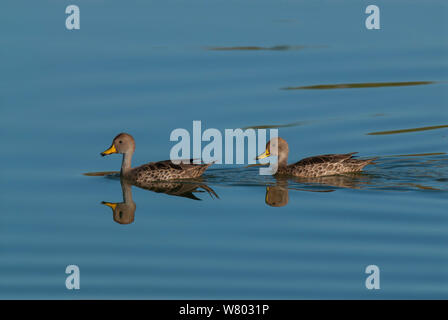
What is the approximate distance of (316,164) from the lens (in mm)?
13922

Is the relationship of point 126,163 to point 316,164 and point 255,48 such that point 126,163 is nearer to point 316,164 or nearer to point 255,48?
point 316,164

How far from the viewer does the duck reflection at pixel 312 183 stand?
13148 mm

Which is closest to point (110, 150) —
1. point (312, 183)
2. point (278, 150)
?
point (278, 150)

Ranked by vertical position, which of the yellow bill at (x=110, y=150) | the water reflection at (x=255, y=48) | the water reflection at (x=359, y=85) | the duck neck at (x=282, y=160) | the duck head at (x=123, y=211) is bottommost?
the duck head at (x=123, y=211)

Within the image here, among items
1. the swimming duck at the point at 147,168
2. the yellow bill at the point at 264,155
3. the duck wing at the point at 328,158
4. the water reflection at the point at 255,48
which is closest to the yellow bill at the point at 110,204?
the swimming duck at the point at 147,168

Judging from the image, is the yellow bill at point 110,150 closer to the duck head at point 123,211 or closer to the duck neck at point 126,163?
the duck neck at point 126,163

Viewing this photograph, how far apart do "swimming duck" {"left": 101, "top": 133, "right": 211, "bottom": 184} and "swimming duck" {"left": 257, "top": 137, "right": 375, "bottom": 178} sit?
109 cm

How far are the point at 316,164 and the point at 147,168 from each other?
2.52m

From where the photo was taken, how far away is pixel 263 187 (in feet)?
45.1

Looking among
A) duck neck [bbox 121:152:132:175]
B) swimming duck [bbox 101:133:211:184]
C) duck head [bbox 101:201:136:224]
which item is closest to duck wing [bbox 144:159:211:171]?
swimming duck [bbox 101:133:211:184]

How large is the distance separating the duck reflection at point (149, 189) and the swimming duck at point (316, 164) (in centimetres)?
134

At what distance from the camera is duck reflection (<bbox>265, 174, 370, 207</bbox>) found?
43.1ft

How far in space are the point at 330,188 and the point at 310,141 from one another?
2.07 meters

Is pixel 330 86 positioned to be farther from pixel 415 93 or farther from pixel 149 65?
pixel 149 65
